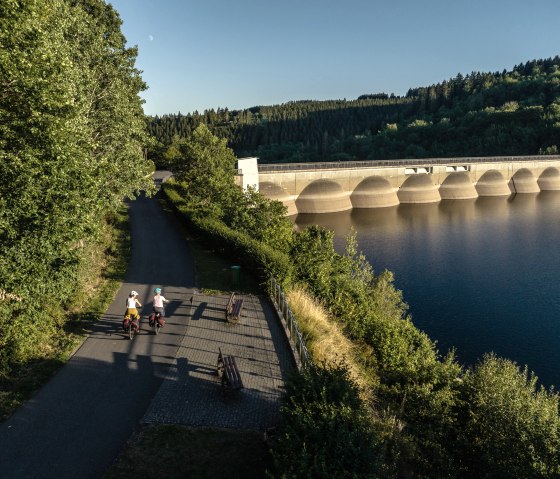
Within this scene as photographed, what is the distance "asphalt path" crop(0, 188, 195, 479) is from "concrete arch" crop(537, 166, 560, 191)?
109611 mm

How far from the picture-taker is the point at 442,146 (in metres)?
130

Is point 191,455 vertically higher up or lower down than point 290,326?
lower down

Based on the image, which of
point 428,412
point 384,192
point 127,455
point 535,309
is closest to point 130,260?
point 127,455

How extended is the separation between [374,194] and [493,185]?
34.1 m

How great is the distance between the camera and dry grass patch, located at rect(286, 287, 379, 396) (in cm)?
1663

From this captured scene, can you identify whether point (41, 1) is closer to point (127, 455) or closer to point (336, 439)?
point (127, 455)

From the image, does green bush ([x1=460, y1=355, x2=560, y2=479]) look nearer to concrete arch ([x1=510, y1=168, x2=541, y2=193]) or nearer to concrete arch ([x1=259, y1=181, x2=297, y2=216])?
concrete arch ([x1=259, y1=181, x2=297, y2=216])

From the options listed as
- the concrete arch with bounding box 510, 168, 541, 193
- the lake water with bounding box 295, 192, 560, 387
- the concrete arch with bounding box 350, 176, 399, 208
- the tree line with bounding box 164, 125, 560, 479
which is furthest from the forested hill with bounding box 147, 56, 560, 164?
the tree line with bounding box 164, 125, 560, 479

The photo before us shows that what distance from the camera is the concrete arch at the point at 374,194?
8038 cm

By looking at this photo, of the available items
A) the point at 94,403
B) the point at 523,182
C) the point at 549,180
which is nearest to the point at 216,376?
the point at 94,403

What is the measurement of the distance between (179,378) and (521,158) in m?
103

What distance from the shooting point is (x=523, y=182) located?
9950cm

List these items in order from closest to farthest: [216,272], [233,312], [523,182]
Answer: [233,312] → [216,272] → [523,182]

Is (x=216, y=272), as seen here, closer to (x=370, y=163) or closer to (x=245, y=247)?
(x=245, y=247)
